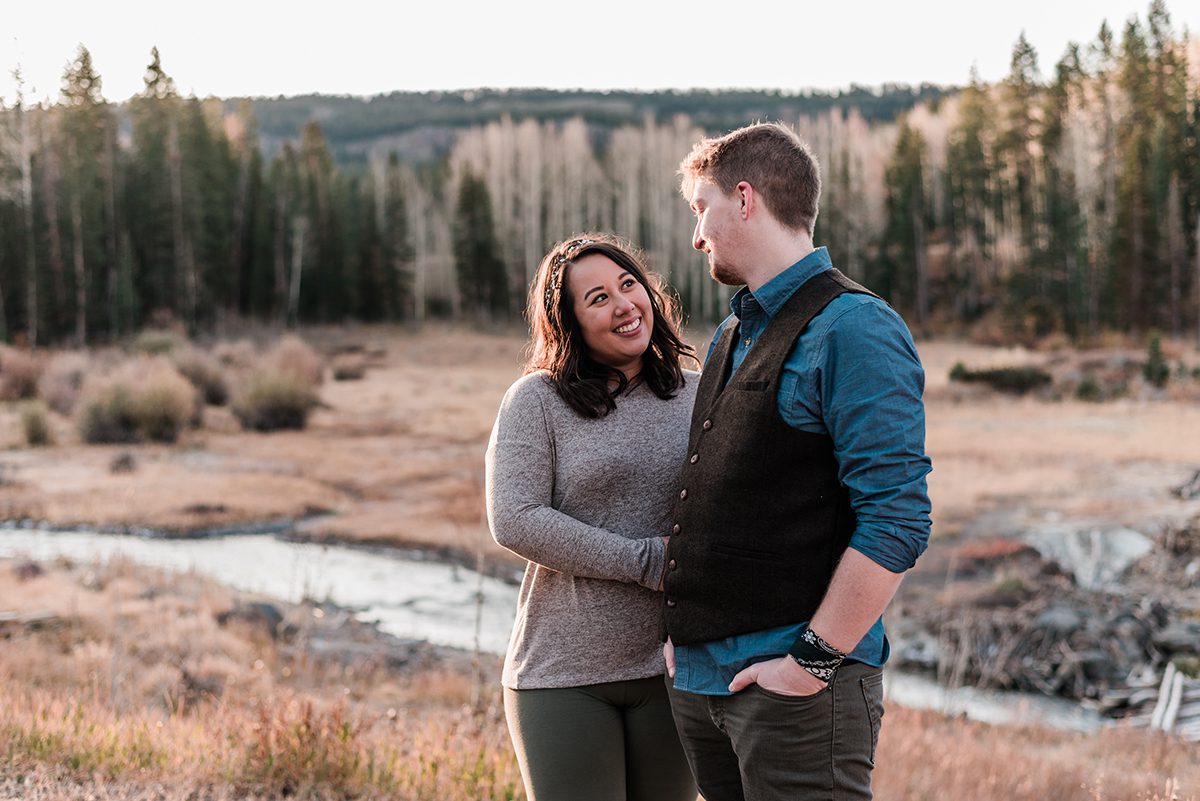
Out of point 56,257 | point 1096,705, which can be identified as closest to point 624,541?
point 1096,705

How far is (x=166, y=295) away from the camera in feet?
131

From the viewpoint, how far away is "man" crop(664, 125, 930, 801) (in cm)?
186

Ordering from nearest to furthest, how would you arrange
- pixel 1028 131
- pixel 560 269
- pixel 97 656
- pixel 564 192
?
pixel 560 269 < pixel 97 656 < pixel 1028 131 < pixel 564 192

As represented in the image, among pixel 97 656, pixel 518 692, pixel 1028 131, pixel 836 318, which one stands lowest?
pixel 97 656

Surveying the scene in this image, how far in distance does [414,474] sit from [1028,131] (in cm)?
3267

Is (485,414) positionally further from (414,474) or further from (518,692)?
(518,692)

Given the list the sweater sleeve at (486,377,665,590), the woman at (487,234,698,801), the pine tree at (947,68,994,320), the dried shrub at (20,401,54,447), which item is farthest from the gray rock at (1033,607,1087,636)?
the pine tree at (947,68,994,320)

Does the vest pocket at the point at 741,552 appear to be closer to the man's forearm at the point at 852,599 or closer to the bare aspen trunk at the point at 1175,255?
the man's forearm at the point at 852,599

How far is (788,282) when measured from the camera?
2.10m

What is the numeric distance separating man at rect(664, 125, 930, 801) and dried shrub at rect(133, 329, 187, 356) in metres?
32.3

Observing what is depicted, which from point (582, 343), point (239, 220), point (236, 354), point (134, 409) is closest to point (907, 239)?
Answer: point (236, 354)

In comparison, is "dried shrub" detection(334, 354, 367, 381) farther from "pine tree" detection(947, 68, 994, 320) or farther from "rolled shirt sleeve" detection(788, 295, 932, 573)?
"rolled shirt sleeve" detection(788, 295, 932, 573)

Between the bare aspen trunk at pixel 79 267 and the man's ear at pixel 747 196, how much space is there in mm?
36935

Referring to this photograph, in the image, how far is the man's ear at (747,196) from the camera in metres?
2.05
